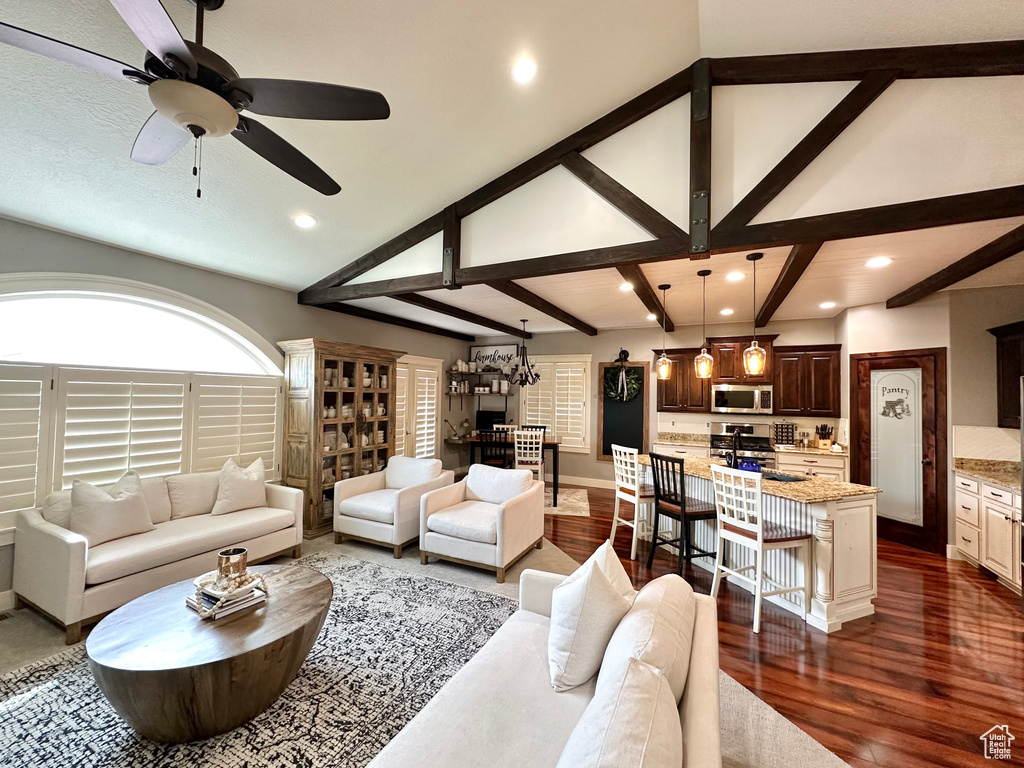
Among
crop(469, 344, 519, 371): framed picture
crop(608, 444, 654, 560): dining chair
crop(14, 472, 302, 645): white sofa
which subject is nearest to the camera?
crop(14, 472, 302, 645): white sofa

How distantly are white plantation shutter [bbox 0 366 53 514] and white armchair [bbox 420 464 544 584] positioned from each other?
2.78m

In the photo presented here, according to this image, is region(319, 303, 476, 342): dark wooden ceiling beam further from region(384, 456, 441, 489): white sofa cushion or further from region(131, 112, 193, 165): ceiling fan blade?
region(131, 112, 193, 165): ceiling fan blade

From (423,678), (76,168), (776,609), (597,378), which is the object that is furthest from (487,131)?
(597,378)

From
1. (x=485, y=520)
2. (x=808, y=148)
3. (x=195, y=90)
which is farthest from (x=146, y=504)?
(x=808, y=148)

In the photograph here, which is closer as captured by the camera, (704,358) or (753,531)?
(753,531)

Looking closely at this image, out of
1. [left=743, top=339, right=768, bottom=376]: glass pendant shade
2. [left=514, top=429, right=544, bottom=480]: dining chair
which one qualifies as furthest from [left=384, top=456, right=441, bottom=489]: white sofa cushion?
[left=743, top=339, right=768, bottom=376]: glass pendant shade

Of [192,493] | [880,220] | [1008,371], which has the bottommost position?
[192,493]

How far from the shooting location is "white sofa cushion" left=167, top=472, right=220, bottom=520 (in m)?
3.41

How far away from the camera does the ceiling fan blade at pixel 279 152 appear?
5.42ft

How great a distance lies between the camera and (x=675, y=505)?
3.54 metres

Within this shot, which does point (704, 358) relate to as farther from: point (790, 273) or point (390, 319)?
point (390, 319)

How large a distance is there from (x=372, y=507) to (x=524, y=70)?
374 centimetres

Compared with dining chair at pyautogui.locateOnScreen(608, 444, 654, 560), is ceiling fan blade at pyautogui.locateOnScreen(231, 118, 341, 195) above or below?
above

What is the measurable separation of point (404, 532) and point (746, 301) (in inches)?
185
